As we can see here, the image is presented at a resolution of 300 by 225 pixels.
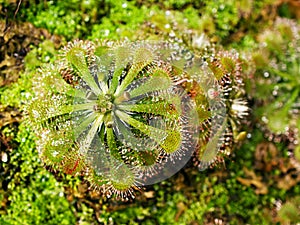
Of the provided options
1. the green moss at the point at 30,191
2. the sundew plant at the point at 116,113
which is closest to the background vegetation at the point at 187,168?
the green moss at the point at 30,191

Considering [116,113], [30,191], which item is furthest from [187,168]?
[30,191]

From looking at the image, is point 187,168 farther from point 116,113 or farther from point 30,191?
point 30,191

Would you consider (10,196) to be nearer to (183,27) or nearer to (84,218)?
(84,218)

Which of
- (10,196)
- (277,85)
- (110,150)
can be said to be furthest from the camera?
(277,85)

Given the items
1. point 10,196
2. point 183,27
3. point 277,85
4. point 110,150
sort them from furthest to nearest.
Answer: point 277,85 → point 183,27 → point 10,196 → point 110,150

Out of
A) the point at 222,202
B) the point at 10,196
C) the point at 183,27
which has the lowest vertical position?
the point at 222,202

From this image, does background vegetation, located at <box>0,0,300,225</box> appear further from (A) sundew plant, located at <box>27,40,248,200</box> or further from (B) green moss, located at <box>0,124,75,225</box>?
(A) sundew plant, located at <box>27,40,248,200</box>

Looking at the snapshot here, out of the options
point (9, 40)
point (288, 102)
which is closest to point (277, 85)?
point (288, 102)

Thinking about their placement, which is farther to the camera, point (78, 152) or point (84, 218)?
point (84, 218)
